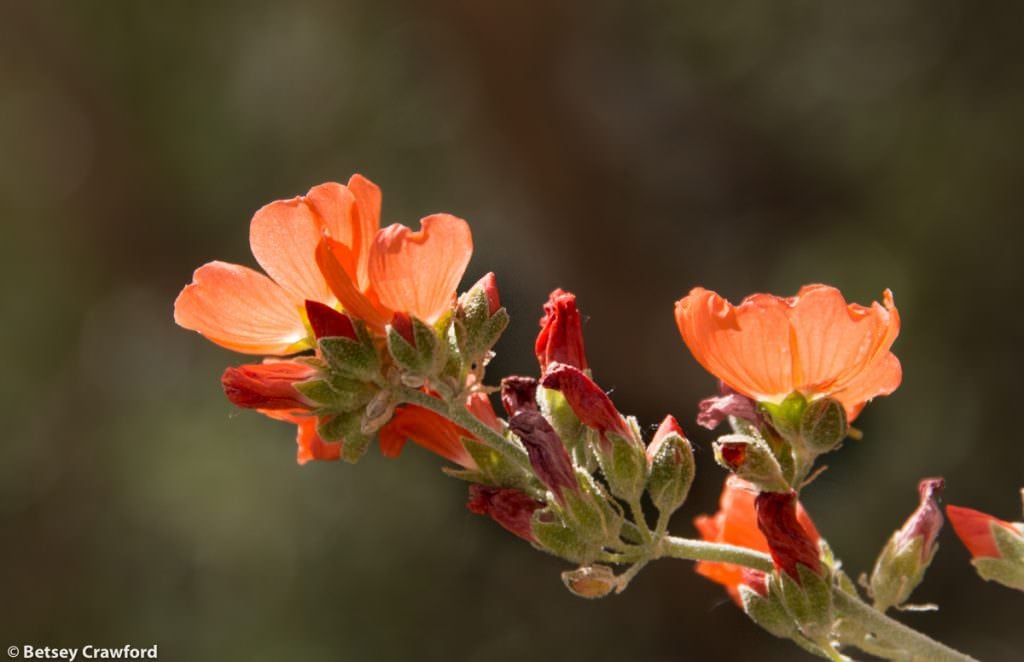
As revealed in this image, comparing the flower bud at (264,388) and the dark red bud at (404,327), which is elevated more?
the dark red bud at (404,327)

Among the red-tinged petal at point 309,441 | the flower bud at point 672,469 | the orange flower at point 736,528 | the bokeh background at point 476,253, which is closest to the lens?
the flower bud at point 672,469

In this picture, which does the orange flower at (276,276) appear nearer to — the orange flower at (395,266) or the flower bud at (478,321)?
the orange flower at (395,266)

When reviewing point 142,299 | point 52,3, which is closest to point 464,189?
point 142,299

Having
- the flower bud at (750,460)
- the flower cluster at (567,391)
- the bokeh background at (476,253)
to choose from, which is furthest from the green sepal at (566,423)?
the bokeh background at (476,253)

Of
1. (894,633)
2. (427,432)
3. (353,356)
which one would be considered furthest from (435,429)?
(894,633)

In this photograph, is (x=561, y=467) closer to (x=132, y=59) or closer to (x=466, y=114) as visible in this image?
(x=466, y=114)

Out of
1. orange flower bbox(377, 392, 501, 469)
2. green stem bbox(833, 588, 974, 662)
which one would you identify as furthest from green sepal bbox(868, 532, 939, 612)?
orange flower bbox(377, 392, 501, 469)

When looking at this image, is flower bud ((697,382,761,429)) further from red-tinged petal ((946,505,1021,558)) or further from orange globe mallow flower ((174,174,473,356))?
orange globe mallow flower ((174,174,473,356))
